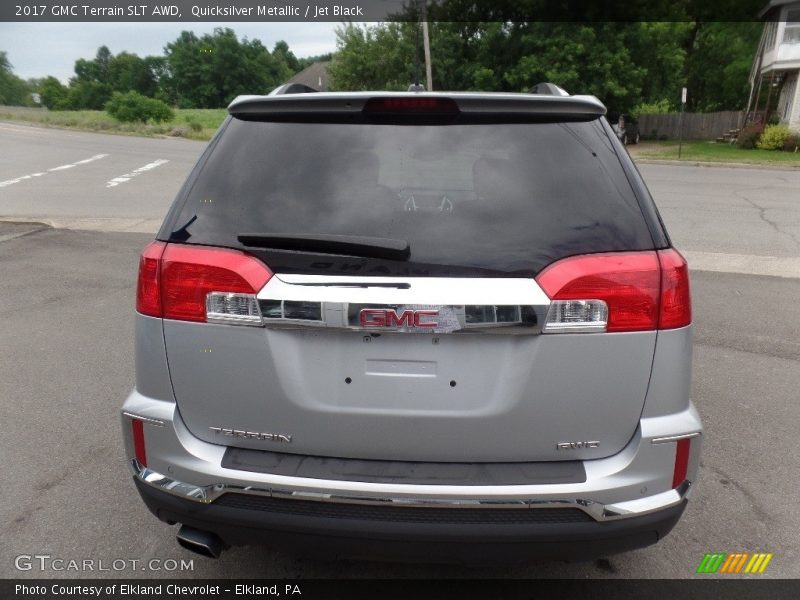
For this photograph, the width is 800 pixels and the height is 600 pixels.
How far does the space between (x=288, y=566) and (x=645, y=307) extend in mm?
1764

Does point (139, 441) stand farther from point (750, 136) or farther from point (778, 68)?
point (778, 68)

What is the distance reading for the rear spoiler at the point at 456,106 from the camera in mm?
2168

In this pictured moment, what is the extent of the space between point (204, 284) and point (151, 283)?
237 millimetres

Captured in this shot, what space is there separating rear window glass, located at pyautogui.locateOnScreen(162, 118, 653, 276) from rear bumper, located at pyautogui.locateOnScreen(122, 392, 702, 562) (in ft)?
2.10

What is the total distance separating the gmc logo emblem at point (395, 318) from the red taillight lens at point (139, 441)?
2.89 feet

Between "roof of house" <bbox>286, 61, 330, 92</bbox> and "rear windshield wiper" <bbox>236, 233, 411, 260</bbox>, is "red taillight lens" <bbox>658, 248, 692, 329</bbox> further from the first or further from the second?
"roof of house" <bbox>286, 61, 330, 92</bbox>

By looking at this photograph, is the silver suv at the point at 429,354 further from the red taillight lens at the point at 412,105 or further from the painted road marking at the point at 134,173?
the painted road marking at the point at 134,173

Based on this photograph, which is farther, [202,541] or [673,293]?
[202,541]

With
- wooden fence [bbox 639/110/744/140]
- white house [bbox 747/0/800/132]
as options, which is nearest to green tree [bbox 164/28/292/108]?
wooden fence [bbox 639/110/744/140]

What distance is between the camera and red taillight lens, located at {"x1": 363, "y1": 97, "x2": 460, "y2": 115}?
218 cm

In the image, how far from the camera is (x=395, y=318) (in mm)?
1934

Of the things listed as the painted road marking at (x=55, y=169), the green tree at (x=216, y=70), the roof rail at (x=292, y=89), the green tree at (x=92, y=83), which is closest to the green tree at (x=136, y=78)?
the green tree at (x=92, y=83)

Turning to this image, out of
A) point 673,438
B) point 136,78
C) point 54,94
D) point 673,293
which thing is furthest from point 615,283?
Result: point 54,94

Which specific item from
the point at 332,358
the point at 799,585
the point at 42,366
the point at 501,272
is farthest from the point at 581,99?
the point at 42,366
